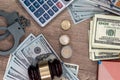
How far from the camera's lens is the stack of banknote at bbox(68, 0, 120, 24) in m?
1.01

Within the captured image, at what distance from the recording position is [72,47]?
1021mm

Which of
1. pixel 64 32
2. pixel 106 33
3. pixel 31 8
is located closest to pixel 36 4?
pixel 31 8

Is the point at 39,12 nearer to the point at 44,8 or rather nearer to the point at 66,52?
the point at 44,8

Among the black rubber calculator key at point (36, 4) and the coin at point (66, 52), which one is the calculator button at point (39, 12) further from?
the coin at point (66, 52)

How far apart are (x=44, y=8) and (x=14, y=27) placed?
11 cm

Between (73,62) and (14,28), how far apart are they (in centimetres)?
21

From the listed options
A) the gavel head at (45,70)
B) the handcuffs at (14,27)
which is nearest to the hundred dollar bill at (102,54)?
the gavel head at (45,70)

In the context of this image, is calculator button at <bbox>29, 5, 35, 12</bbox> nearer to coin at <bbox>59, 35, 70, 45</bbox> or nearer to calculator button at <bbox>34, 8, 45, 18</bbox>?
calculator button at <bbox>34, 8, 45, 18</bbox>

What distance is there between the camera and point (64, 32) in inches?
39.9

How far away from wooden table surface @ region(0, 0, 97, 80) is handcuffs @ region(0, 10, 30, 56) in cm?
1

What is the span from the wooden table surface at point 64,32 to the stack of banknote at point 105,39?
2cm

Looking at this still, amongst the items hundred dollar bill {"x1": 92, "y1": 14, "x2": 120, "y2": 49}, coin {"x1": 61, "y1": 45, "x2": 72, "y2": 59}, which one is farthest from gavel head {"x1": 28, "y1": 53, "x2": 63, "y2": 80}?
hundred dollar bill {"x1": 92, "y1": 14, "x2": 120, "y2": 49}

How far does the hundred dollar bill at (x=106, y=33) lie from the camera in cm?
102

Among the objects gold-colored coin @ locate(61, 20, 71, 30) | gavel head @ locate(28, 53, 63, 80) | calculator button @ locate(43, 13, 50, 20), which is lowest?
gavel head @ locate(28, 53, 63, 80)
